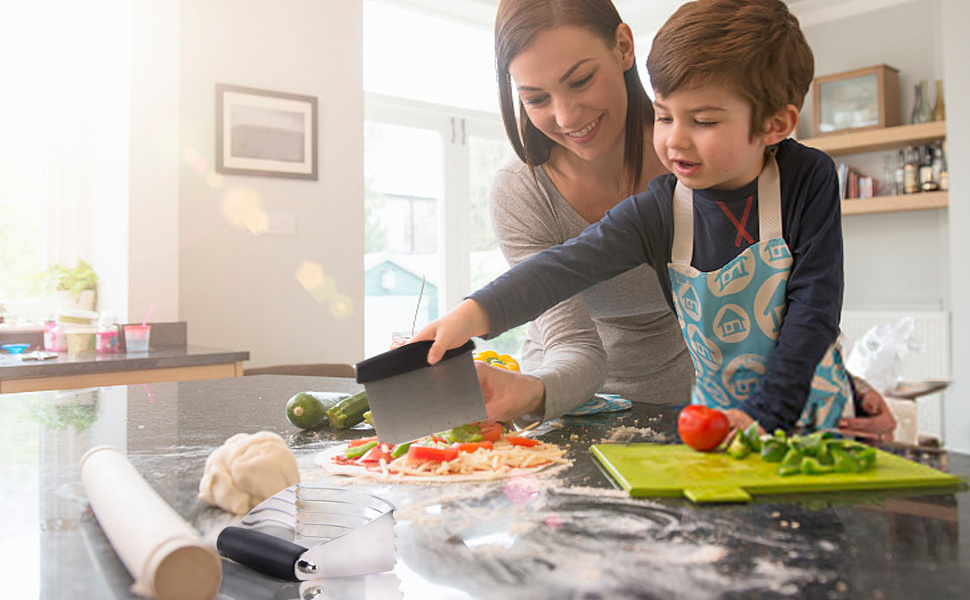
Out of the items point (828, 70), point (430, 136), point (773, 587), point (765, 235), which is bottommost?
point (773, 587)

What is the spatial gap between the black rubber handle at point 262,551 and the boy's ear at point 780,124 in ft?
2.15

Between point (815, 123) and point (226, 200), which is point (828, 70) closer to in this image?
point (815, 123)

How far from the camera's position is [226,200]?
3686 millimetres

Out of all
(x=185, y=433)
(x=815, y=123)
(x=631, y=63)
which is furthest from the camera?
(x=815, y=123)

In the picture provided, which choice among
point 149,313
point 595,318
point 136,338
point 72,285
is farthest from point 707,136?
point 72,285

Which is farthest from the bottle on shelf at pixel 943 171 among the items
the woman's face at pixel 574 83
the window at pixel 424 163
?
the woman's face at pixel 574 83

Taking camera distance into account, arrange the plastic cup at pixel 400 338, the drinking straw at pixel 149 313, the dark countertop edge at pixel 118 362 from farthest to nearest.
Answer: the drinking straw at pixel 149 313 < the dark countertop edge at pixel 118 362 < the plastic cup at pixel 400 338

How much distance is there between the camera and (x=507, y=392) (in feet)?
3.62

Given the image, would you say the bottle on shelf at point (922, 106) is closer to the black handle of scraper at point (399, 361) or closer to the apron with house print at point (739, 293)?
the apron with house print at point (739, 293)

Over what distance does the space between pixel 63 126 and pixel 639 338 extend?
3.22m

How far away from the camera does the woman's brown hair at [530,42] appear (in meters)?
1.22

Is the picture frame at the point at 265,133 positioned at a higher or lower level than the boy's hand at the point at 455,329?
higher

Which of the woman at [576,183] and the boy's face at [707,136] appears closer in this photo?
the boy's face at [707,136]

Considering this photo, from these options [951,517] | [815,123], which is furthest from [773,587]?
[815,123]
